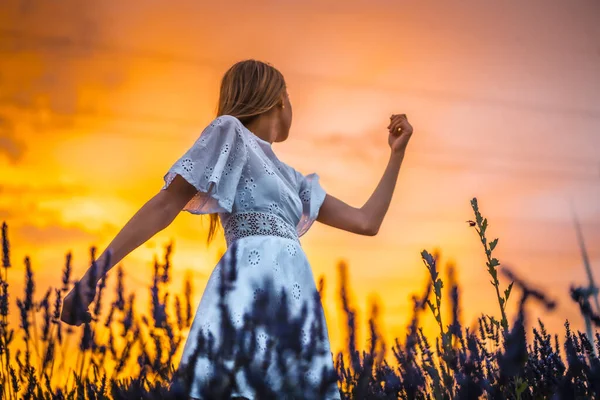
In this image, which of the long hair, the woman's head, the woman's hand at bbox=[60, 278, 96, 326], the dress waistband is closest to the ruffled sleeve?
the woman's head

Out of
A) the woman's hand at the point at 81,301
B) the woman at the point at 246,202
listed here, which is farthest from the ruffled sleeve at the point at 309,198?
the woman's hand at the point at 81,301

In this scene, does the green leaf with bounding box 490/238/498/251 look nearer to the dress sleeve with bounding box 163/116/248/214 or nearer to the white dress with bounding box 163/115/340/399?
the white dress with bounding box 163/115/340/399

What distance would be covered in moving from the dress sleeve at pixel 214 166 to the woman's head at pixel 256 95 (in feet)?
0.63

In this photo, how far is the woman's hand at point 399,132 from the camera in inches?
110

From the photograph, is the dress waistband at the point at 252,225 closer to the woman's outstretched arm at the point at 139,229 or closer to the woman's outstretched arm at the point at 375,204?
the woman's outstretched arm at the point at 139,229

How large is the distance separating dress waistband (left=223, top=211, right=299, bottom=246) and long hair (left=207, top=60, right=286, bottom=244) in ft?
1.06

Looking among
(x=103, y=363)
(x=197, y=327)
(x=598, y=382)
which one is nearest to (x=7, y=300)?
(x=103, y=363)

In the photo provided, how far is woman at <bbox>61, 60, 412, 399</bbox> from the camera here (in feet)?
6.18

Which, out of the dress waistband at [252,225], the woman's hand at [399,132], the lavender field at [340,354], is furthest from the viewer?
the woman's hand at [399,132]

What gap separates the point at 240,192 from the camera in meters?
2.19

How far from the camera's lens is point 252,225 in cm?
216

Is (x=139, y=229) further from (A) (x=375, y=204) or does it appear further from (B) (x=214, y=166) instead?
(A) (x=375, y=204)

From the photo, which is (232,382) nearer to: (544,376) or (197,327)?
(197,327)

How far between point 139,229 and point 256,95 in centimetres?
80
